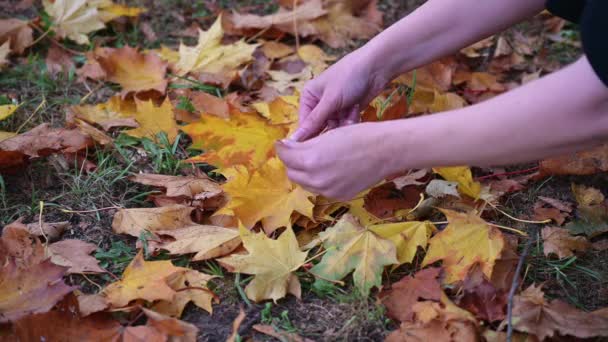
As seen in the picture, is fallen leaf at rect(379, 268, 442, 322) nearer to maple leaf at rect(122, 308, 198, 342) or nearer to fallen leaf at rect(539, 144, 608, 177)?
maple leaf at rect(122, 308, 198, 342)

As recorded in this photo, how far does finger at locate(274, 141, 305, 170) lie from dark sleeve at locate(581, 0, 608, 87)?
50cm

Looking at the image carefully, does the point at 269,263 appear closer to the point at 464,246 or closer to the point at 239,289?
the point at 239,289

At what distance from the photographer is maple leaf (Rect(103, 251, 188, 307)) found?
121 centimetres

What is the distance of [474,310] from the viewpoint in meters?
1.19

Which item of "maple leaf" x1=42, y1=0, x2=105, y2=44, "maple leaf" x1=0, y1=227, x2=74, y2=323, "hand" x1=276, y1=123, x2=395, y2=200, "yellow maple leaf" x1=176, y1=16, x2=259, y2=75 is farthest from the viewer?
"maple leaf" x1=42, y1=0, x2=105, y2=44

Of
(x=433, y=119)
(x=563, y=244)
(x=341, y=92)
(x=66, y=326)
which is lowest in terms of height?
(x=563, y=244)

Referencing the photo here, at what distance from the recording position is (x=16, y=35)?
2094mm

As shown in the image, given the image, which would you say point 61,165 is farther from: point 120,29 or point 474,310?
point 474,310

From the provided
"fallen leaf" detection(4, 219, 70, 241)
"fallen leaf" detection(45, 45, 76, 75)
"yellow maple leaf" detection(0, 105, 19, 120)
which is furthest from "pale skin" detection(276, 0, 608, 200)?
"fallen leaf" detection(45, 45, 76, 75)

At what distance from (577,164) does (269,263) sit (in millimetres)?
870

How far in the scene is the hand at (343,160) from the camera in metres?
1.04

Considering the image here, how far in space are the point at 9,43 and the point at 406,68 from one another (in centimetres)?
142

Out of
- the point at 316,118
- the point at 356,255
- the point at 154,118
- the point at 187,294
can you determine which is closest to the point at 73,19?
the point at 154,118

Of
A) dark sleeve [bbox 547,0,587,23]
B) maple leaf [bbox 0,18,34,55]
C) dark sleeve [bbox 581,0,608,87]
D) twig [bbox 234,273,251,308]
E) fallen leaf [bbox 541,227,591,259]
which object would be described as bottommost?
fallen leaf [bbox 541,227,591,259]
